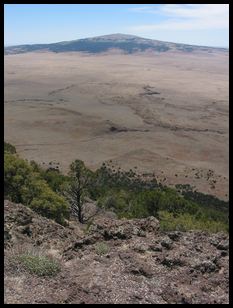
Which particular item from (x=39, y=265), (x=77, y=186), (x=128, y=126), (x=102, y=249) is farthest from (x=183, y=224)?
(x=128, y=126)

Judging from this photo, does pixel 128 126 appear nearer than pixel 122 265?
No

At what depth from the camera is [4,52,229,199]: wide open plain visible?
238 ft

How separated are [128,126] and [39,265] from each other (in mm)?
81447

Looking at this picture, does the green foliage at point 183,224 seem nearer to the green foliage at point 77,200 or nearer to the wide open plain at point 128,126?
the green foliage at point 77,200

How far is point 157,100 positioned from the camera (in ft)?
422

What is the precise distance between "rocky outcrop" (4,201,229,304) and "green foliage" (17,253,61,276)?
217 millimetres

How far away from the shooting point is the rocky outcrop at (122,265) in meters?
13.2

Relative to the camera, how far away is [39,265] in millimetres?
14422

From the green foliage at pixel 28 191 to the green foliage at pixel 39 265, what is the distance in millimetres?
10338

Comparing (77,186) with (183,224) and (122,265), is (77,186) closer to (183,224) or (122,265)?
(183,224)

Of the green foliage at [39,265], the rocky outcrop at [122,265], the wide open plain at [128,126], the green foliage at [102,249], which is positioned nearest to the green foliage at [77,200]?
the rocky outcrop at [122,265]

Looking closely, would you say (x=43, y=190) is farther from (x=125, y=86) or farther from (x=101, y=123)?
(x=125, y=86)

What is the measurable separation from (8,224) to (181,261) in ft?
23.2

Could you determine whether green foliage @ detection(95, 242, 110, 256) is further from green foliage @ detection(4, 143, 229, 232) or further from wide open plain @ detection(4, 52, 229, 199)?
wide open plain @ detection(4, 52, 229, 199)
